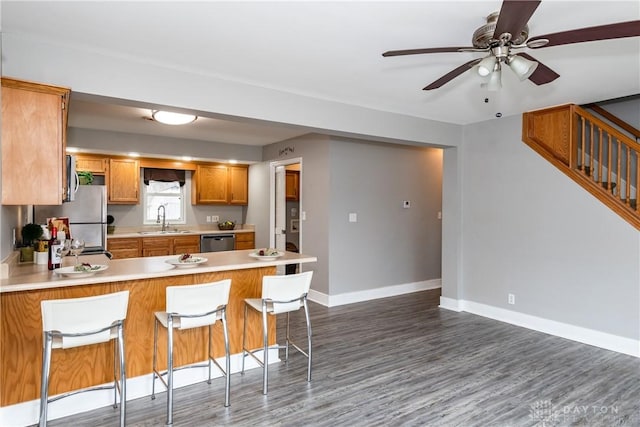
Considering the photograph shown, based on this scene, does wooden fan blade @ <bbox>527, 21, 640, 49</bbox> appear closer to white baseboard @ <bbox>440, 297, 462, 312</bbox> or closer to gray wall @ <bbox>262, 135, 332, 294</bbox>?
gray wall @ <bbox>262, 135, 332, 294</bbox>

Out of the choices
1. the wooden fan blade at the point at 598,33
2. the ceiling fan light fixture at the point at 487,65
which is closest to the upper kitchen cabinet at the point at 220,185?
the ceiling fan light fixture at the point at 487,65

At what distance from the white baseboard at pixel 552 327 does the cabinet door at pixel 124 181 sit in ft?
16.6

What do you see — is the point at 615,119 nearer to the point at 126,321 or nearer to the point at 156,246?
the point at 126,321

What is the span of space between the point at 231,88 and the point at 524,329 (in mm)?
4009

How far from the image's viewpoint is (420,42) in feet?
8.41

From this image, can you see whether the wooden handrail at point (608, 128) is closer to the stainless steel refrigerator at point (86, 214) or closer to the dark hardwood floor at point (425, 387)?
the dark hardwood floor at point (425, 387)

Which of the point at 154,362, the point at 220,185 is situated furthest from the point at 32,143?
the point at 220,185

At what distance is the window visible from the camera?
6820 millimetres

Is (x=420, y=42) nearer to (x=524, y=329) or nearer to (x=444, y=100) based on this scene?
(x=444, y=100)

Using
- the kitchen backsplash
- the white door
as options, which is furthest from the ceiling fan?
the kitchen backsplash

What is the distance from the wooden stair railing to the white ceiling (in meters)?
0.27

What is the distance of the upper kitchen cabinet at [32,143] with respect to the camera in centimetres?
230

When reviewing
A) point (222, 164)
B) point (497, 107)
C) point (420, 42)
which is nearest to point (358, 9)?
point (420, 42)

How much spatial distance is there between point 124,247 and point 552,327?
19.3ft
